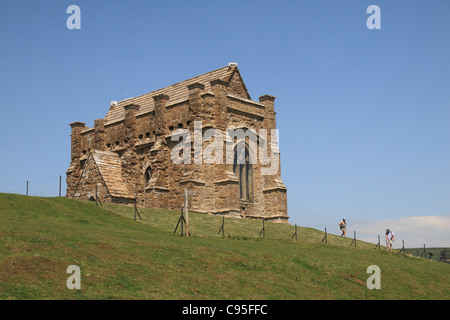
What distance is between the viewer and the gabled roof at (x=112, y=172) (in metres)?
45.5

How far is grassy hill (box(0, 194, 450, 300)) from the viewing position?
18469mm

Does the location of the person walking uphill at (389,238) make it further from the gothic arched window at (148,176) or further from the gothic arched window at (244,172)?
the gothic arched window at (148,176)

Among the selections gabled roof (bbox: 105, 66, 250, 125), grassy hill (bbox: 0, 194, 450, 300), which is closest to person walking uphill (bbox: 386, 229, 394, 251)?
grassy hill (bbox: 0, 194, 450, 300)

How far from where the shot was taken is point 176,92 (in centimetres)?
4944

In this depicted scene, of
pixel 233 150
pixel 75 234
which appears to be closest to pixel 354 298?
pixel 75 234

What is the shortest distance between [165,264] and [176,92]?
2922 centimetres

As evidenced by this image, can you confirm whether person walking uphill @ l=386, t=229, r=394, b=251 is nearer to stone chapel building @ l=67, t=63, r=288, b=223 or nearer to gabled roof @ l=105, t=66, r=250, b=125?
stone chapel building @ l=67, t=63, r=288, b=223

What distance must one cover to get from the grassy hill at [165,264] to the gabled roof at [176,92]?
51.4 ft

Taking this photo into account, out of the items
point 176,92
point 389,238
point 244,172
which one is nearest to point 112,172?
point 176,92

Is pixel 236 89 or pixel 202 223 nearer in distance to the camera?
pixel 202 223

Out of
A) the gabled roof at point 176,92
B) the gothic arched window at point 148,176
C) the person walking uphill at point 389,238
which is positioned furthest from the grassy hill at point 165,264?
the gabled roof at point 176,92

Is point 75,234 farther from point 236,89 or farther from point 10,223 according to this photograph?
point 236,89
